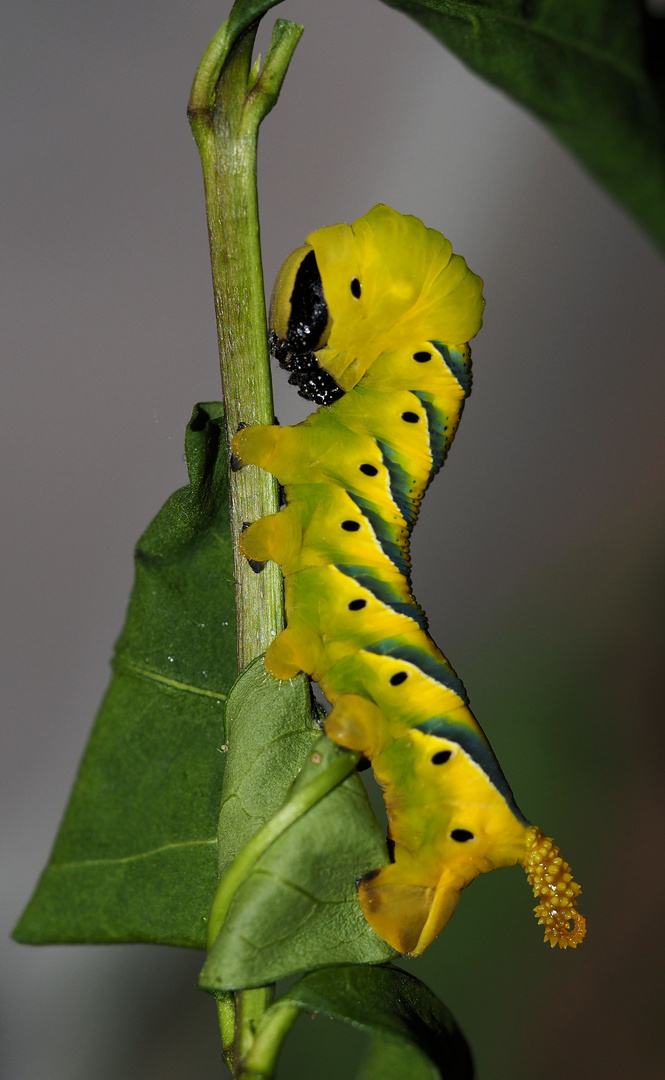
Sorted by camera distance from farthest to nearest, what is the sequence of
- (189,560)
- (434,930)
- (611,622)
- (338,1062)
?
1. (611,622)
2. (338,1062)
3. (189,560)
4. (434,930)

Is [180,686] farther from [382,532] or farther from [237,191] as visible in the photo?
[237,191]

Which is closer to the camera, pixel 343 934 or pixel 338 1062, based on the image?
pixel 343 934

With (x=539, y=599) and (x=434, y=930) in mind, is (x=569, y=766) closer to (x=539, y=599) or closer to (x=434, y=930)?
(x=539, y=599)

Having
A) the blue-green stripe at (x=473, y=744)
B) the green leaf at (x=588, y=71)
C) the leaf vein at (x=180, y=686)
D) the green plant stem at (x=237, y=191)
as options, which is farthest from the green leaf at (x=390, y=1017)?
the green leaf at (x=588, y=71)

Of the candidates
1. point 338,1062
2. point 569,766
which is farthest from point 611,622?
point 338,1062

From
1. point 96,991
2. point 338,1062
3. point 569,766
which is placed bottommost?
point 338,1062

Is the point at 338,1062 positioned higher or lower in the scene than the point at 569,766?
lower

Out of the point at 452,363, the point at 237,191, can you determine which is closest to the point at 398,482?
the point at 452,363
